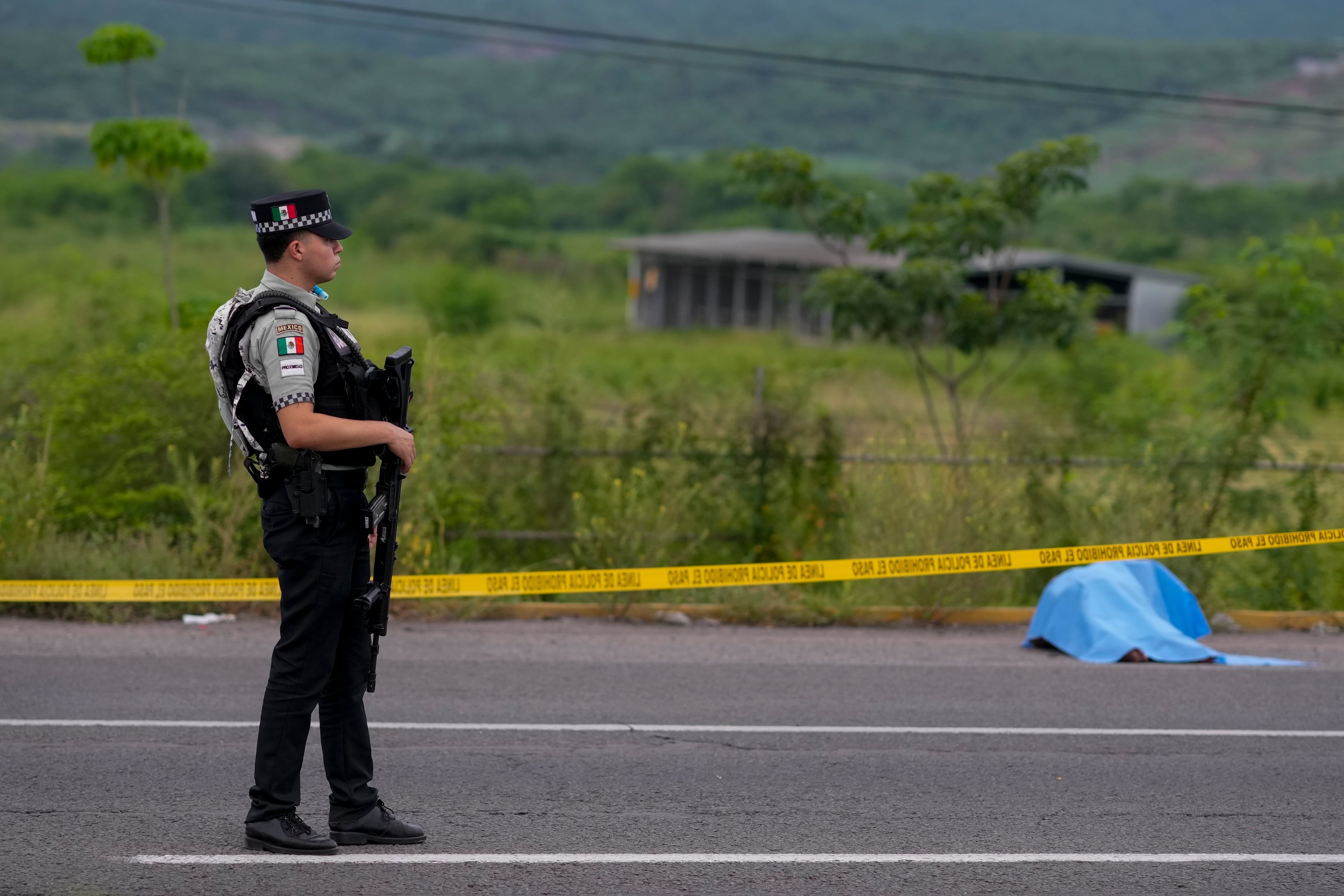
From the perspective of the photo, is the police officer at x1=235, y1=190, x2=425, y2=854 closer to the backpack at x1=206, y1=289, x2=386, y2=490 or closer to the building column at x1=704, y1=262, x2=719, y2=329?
the backpack at x1=206, y1=289, x2=386, y2=490

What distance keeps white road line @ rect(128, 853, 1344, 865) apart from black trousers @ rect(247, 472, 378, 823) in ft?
0.67

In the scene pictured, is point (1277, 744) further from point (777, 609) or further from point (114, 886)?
point (114, 886)

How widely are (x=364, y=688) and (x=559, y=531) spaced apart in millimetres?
6936

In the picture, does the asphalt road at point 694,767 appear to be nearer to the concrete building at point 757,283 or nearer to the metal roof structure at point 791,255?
the metal roof structure at point 791,255

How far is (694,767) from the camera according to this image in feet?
20.1

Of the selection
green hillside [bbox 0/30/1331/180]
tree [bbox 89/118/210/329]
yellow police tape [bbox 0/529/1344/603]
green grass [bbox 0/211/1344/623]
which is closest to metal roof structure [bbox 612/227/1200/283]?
tree [bbox 89/118/210/329]

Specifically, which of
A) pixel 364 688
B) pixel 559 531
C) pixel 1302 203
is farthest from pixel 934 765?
pixel 1302 203

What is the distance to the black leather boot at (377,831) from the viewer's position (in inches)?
196

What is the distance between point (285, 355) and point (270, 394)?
0.66 feet

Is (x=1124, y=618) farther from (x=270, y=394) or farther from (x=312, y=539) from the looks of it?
(x=270, y=394)

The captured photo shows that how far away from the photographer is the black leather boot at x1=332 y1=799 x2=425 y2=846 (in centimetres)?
497

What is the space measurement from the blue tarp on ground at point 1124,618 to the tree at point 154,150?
326 inches

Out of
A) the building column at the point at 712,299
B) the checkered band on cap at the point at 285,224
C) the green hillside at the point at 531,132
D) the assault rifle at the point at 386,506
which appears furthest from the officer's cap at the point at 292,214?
the green hillside at the point at 531,132

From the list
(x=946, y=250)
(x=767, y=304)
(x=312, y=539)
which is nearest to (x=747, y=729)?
(x=312, y=539)
